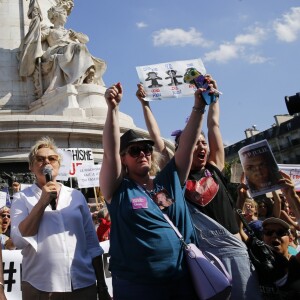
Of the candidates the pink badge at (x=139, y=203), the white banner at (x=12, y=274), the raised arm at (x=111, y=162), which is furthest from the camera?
the white banner at (x=12, y=274)

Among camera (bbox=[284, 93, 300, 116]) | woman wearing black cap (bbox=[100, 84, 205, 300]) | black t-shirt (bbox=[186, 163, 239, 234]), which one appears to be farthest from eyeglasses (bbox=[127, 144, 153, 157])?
camera (bbox=[284, 93, 300, 116])

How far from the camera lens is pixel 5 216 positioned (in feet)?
20.4

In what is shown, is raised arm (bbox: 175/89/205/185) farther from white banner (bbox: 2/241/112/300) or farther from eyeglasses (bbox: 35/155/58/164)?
white banner (bbox: 2/241/112/300)

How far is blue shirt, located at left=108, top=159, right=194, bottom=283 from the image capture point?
260 centimetres

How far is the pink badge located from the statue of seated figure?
1201 centimetres

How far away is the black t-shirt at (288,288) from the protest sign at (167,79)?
6.07 feet

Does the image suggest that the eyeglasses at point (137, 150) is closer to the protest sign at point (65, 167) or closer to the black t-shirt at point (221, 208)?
the black t-shirt at point (221, 208)

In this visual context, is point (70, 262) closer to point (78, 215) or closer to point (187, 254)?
point (78, 215)

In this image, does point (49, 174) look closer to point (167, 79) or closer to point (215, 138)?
point (215, 138)

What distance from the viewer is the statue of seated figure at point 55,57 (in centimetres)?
1443

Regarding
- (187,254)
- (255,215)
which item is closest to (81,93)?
(255,215)

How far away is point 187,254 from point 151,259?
0.75ft

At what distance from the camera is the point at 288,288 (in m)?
3.12

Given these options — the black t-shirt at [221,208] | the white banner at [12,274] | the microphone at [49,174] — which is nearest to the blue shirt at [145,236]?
the black t-shirt at [221,208]
